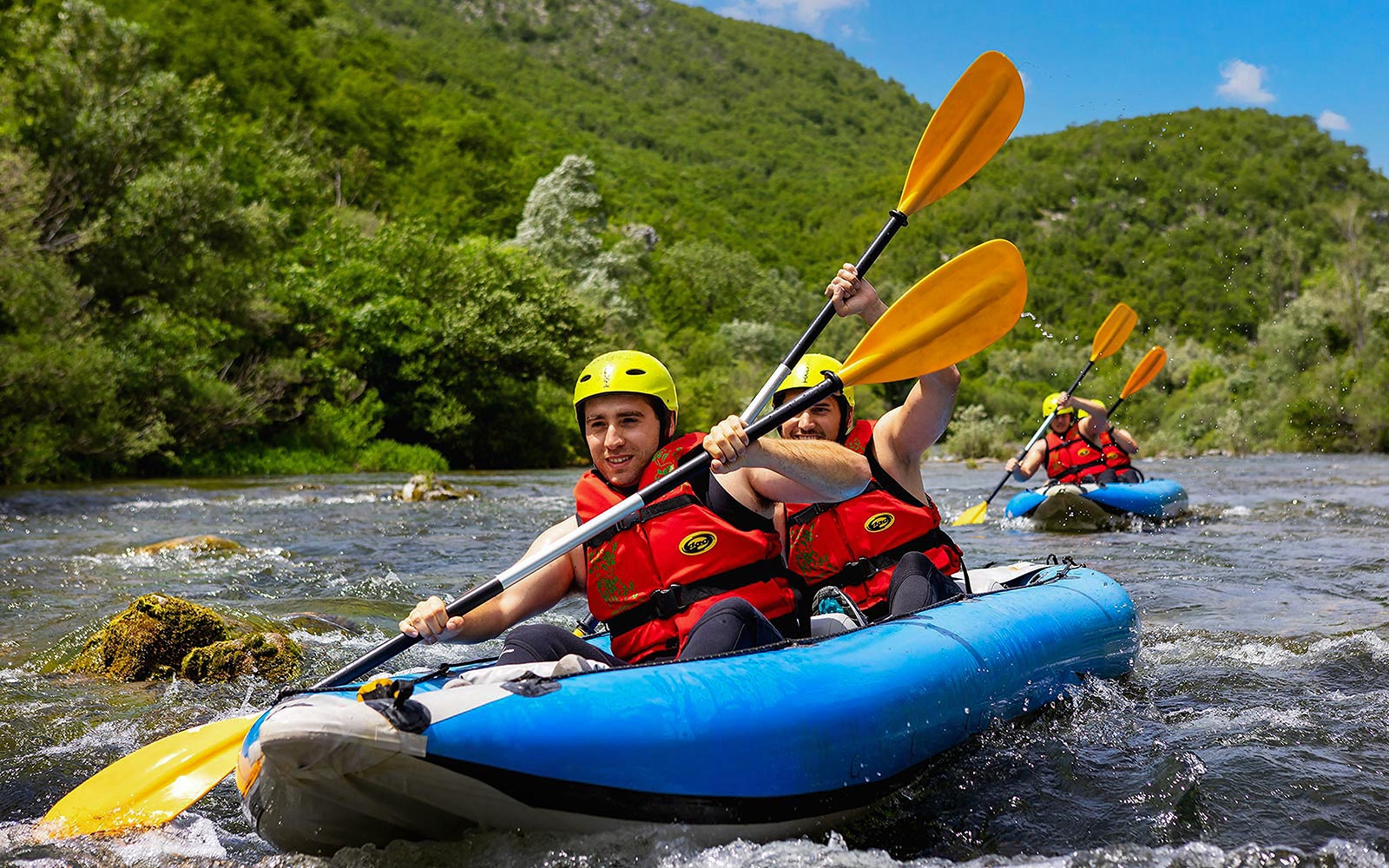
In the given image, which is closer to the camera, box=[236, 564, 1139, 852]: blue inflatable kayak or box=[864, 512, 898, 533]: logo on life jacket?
box=[236, 564, 1139, 852]: blue inflatable kayak

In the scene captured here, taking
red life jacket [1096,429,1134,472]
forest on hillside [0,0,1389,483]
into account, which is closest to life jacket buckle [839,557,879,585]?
red life jacket [1096,429,1134,472]

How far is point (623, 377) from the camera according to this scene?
124 inches

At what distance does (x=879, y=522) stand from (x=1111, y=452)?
26.1ft

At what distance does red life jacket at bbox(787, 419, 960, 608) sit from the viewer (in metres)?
4.04

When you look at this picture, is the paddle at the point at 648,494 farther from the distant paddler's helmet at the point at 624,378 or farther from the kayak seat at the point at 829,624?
the kayak seat at the point at 829,624

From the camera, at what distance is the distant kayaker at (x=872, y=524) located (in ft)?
13.0

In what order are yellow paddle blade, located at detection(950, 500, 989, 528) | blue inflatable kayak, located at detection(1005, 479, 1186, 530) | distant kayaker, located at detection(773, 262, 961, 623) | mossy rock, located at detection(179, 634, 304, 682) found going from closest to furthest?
1. distant kayaker, located at detection(773, 262, 961, 623)
2. mossy rock, located at detection(179, 634, 304, 682)
3. blue inflatable kayak, located at detection(1005, 479, 1186, 530)
4. yellow paddle blade, located at detection(950, 500, 989, 528)

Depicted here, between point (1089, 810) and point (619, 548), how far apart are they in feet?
4.89

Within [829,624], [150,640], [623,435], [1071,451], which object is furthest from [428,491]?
[623,435]

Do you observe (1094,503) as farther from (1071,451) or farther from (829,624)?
(829,624)

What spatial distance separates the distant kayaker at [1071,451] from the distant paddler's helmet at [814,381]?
23.6ft

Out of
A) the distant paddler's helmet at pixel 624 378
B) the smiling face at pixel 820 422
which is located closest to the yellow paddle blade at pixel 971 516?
the smiling face at pixel 820 422

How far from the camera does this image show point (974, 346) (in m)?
3.54

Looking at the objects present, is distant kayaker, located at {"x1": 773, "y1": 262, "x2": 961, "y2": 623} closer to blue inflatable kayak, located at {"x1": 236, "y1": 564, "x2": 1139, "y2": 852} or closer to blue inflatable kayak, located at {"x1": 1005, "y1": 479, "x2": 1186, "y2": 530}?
blue inflatable kayak, located at {"x1": 236, "y1": 564, "x2": 1139, "y2": 852}
